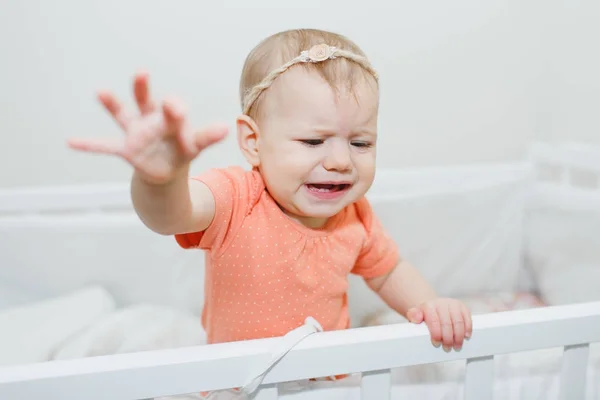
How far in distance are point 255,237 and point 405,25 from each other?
2.68 feet

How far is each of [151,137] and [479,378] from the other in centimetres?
46

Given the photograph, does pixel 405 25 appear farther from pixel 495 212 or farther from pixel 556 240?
pixel 556 240

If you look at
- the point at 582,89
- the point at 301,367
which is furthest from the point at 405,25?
the point at 301,367

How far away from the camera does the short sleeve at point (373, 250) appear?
0.93 m

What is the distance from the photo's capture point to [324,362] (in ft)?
2.17

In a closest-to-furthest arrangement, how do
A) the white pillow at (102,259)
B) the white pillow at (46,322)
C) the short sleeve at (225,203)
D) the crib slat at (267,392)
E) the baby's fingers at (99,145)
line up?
the baby's fingers at (99,145)
the crib slat at (267,392)
the short sleeve at (225,203)
the white pillow at (46,322)
the white pillow at (102,259)

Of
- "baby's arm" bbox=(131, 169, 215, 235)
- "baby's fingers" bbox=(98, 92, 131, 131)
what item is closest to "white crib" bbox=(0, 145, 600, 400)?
"baby's arm" bbox=(131, 169, 215, 235)

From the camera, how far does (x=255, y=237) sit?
32.3 inches

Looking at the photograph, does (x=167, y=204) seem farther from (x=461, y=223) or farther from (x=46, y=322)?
(x=461, y=223)

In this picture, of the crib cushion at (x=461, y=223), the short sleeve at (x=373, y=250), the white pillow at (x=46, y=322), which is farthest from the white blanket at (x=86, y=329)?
the crib cushion at (x=461, y=223)

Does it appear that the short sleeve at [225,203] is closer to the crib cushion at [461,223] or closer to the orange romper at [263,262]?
the orange romper at [263,262]

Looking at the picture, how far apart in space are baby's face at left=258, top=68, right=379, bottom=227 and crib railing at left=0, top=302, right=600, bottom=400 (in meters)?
0.18

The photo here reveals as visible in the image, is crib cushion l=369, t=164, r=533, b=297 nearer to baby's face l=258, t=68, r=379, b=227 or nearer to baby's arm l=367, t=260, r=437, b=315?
baby's arm l=367, t=260, r=437, b=315

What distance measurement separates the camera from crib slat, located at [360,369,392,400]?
0.69 m
